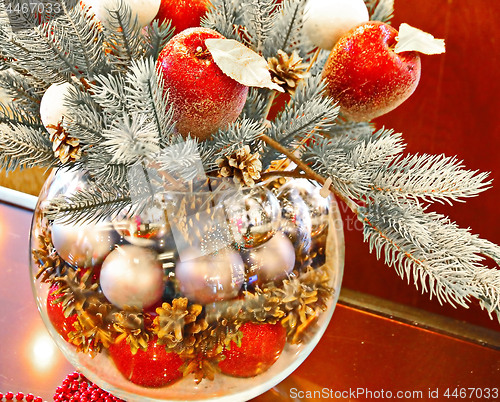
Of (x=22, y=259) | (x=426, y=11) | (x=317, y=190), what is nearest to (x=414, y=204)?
(x=317, y=190)

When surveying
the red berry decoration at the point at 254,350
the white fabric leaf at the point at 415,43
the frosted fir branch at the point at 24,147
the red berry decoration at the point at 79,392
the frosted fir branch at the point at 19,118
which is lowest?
the red berry decoration at the point at 79,392

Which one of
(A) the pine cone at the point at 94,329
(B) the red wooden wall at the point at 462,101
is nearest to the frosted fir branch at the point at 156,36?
(A) the pine cone at the point at 94,329

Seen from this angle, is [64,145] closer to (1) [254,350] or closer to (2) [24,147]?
(2) [24,147]

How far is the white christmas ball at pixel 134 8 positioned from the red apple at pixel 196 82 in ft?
0.21

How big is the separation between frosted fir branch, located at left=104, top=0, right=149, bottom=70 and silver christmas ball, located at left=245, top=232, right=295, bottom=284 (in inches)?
6.9

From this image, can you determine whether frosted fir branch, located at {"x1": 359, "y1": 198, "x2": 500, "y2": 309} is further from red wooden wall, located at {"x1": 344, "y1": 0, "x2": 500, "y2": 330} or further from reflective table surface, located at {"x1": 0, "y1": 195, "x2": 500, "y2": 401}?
red wooden wall, located at {"x1": 344, "y1": 0, "x2": 500, "y2": 330}

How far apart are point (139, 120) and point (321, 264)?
22cm

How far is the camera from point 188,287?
0.40m

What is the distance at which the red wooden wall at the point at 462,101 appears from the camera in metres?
0.96

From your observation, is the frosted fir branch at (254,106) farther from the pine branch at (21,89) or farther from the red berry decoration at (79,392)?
A: the red berry decoration at (79,392)

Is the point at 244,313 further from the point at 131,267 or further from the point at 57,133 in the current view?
the point at 57,133

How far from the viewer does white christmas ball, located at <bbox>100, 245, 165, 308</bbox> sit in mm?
402

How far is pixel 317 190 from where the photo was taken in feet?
1.59

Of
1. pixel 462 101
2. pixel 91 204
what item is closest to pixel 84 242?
pixel 91 204
